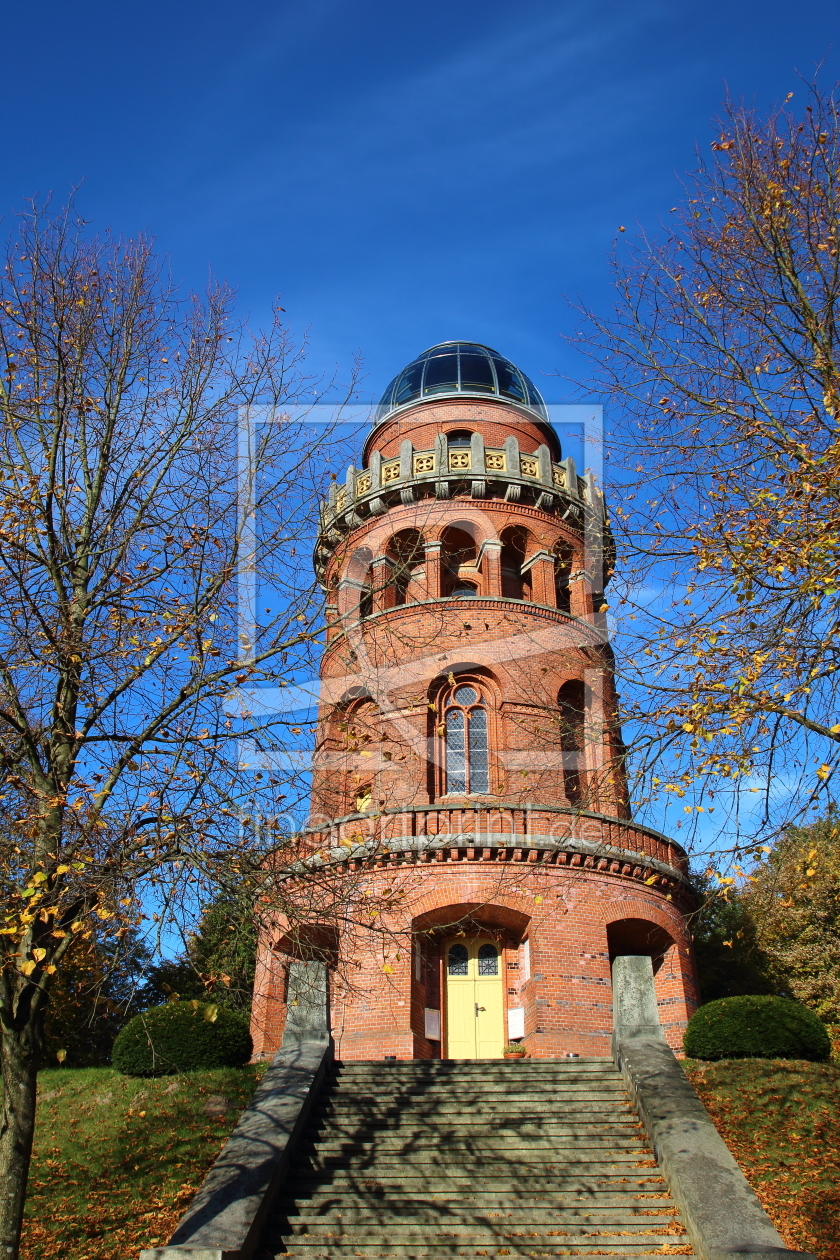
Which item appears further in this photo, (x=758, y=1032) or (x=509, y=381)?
(x=509, y=381)

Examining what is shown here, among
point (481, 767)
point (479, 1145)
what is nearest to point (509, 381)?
point (481, 767)

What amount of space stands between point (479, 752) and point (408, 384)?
37.8 ft

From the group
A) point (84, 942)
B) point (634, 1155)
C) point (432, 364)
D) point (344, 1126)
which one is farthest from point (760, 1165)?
point (432, 364)

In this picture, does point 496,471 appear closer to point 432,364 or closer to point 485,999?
point 432,364

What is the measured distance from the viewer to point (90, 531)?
31.8 ft

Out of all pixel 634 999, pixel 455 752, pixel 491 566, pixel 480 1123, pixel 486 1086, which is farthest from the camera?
pixel 491 566

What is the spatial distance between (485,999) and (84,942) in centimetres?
1105

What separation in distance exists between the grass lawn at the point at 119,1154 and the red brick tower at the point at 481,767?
196 centimetres

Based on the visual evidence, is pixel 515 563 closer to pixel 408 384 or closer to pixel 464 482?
pixel 464 482

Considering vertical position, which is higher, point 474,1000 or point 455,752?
point 455,752

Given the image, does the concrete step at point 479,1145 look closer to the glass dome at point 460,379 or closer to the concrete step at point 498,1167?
the concrete step at point 498,1167

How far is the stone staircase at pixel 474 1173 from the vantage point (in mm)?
9164

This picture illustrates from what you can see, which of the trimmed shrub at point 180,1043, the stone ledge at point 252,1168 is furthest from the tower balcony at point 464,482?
the stone ledge at point 252,1168

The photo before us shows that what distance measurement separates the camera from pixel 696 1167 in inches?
376
